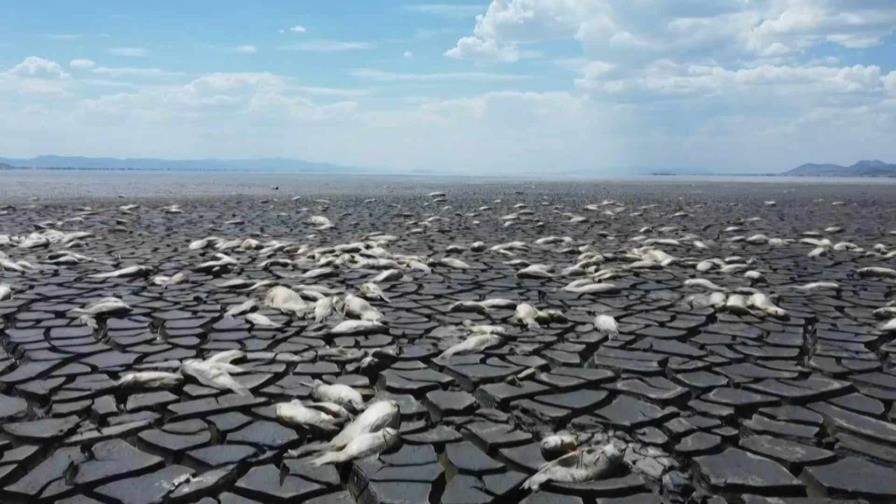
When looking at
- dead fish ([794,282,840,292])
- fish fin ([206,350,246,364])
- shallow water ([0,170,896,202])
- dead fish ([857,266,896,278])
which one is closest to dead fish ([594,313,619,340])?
fish fin ([206,350,246,364])

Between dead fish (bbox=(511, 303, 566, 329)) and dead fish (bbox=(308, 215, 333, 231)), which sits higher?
dead fish (bbox=(511, 303, 566, 329))

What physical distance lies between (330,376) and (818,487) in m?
2.65

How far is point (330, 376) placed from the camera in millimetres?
4293

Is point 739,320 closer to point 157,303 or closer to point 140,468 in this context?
point 140,468

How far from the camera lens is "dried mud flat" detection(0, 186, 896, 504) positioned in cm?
295

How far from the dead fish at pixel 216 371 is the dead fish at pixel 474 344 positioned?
1.35 meters

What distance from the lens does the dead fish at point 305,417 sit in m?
3.42

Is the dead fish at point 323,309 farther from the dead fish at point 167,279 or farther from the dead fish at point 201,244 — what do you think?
the dead fish at point 201,244

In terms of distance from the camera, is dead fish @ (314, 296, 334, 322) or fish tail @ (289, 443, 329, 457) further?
dead fish @ (314, 296, 334, 322)

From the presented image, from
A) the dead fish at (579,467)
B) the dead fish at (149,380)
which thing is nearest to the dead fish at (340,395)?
the dead fish at (149,380)

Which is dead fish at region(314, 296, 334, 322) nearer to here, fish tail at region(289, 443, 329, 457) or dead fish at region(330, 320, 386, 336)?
dead fish at region(330, 320, 386, 336)

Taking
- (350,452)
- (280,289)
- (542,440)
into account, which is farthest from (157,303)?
(542,440)

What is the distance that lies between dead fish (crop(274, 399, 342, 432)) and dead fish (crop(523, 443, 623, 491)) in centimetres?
104

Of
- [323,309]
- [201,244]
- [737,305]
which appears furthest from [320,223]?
[737,305]
